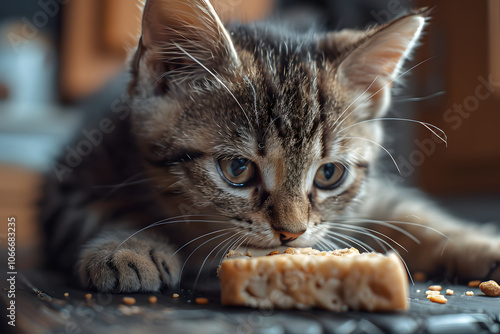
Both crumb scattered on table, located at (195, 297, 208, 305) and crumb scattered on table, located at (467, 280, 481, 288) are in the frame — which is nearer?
crumb scattered on table, located at (195, 297, 208, 305)

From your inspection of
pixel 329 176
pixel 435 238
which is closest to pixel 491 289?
pixel 435 238

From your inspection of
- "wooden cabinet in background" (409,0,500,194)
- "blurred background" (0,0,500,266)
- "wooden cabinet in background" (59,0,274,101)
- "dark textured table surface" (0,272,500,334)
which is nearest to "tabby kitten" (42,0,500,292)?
"dark textured table surface" (0,272,500,334)

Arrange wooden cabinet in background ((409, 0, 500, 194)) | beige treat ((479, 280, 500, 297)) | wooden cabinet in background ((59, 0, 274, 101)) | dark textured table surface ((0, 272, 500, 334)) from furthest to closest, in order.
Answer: wooden cabinet in background ((59, 0, 274, 101)) → wooden cabinet in background ((409, 0, 500, 194)) → beige treat ((479, 280, 500, 297)) → dark textured table surface ((0, 272, 500, 334))

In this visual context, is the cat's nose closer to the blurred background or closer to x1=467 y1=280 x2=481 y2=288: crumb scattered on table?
x1=467 y1=280 x2=481 y2=288: crumb scattered on table

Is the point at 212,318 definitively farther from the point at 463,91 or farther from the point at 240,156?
the point at 463,91

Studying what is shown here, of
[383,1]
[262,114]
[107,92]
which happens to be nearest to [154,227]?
[262,114]

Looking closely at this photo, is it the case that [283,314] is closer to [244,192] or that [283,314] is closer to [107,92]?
[244,192]
